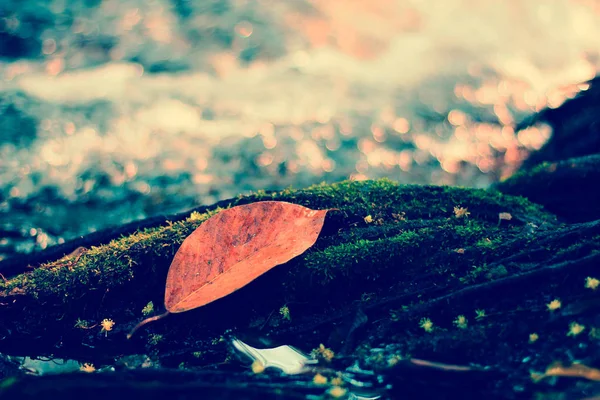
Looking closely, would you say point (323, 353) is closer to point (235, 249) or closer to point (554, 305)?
point (235, 249)

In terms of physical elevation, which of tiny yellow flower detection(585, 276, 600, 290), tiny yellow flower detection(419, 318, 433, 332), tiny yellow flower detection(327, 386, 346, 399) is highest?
tiny yellow flower detection(585, 276, 600, 290)

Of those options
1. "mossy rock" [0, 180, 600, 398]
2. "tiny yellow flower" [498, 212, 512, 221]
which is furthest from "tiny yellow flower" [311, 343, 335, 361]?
"tiny yellow flower" [498, 212, 512, 221]

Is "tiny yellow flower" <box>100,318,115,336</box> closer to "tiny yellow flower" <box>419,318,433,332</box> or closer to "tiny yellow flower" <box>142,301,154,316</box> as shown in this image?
"tiny yellow flower" <box>142,301,154,316</box>

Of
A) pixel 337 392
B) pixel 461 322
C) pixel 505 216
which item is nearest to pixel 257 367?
pixel 337 392

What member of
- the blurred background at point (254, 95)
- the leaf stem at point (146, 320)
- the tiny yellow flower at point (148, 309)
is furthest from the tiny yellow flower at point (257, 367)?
the blurred background at point (254, 95)

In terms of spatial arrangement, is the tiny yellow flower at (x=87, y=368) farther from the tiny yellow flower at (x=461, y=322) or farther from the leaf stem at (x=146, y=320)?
the tiny yellow flower at (x=461, y=322)

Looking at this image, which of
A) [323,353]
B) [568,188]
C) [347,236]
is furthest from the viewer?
[568,188]
